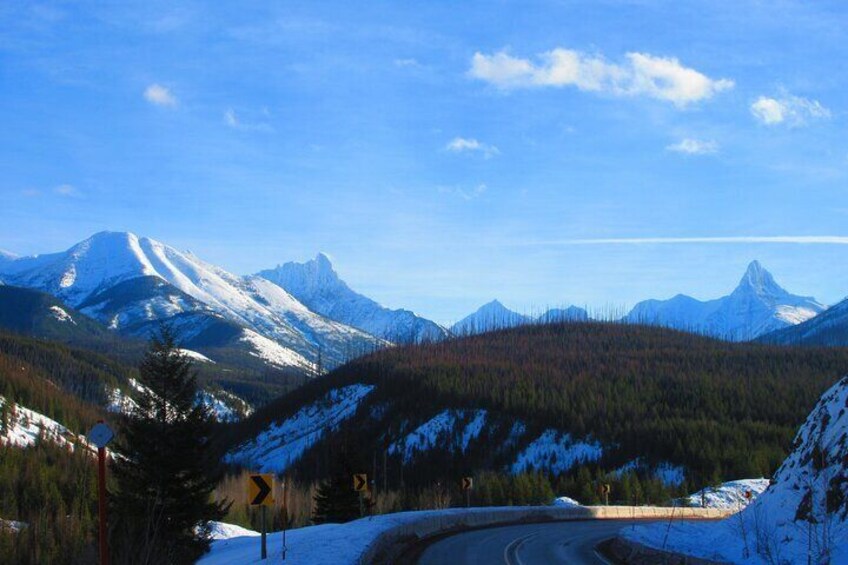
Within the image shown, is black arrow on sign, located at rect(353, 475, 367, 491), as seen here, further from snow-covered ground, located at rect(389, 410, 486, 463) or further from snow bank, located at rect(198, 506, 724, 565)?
snow-covered ground, located at rect(389, 410, 486, 463)

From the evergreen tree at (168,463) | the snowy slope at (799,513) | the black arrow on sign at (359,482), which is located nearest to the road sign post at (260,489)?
the snowy slope at (799,513)

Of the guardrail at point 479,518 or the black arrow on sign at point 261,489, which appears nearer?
the black arrow on sign at point 261,489

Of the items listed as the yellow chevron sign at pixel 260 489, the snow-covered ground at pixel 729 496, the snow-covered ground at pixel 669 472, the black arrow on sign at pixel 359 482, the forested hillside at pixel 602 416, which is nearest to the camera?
the yellow chevron sign at pixel 260 489

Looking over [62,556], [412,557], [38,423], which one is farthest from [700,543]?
[38,423]

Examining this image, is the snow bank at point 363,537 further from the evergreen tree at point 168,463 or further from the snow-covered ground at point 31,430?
the snow-covered ground at point 31,430

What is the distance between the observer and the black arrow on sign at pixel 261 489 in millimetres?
21302

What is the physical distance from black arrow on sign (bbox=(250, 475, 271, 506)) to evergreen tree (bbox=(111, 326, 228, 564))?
11.9 meters

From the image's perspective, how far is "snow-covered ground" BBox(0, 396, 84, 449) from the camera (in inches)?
5778

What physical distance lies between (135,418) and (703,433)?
118218 millimetres

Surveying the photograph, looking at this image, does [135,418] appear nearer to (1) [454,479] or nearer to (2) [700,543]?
(2) [700,543]

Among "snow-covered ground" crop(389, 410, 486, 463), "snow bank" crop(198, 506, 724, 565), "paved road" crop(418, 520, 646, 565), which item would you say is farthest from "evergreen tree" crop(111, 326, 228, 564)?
"snow-covered ground" crop(389, 410, 486, 463)

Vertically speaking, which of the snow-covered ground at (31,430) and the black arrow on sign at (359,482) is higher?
the snow-covered ground at (31,430)

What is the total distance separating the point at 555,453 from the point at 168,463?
11978 cm

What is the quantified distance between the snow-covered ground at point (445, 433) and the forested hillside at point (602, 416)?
0.96 feet
